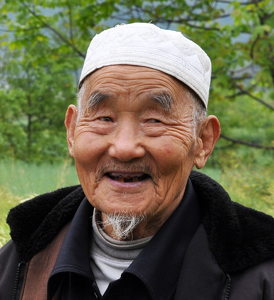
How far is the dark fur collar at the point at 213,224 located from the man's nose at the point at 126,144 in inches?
20.8

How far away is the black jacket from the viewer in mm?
1934

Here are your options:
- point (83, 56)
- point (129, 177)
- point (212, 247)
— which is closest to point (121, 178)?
point (129, 177)

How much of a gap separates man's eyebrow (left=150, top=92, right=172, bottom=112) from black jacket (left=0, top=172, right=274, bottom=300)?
542 mm

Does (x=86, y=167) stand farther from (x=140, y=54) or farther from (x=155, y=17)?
(x=155, y=17)

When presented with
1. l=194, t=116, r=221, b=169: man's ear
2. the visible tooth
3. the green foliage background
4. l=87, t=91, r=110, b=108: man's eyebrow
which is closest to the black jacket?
l=194, t=116, r=221, b=169: man's ear

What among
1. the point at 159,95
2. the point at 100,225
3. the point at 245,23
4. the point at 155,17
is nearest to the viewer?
the point at 159,95

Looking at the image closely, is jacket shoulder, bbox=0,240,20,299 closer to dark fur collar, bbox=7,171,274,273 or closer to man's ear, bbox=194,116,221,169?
dark fur collar, bbox=7,171,274,273

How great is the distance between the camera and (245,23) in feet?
19.4

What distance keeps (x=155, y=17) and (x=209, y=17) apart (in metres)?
1.05

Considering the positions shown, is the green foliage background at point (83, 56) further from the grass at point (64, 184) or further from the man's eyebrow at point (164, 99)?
the man's eyebrow at point (164, 99)

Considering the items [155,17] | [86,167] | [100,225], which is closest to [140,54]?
[86,167]

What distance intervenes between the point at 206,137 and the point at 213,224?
0.55 m

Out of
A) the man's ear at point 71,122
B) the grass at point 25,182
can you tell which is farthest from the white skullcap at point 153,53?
the grass at point 25,182

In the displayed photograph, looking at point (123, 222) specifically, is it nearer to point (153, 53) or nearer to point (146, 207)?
point (146, 207)
